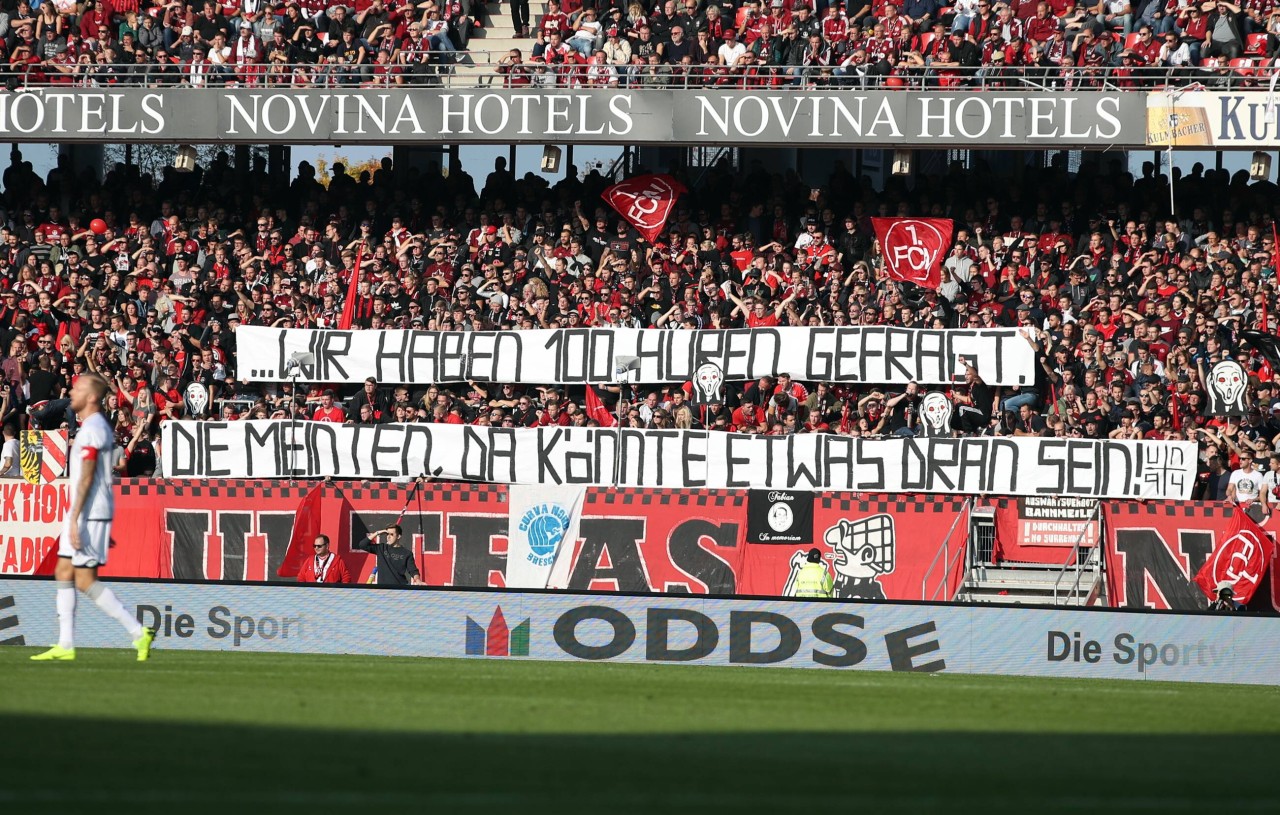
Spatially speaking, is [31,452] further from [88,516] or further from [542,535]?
[88,516]

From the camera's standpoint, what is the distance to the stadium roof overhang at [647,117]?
27.6 m

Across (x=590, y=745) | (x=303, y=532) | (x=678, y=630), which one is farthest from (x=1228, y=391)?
(x=590, y=745)

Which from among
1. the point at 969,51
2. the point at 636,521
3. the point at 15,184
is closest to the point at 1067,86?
the point at 969,51

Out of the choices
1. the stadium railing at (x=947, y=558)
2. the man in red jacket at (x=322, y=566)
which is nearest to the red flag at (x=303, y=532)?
the man in red jacket at (x=322, y=566)

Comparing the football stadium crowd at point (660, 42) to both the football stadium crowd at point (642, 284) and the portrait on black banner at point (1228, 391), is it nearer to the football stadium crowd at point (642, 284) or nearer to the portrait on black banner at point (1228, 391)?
the football stadium crowd at point (642, 284)

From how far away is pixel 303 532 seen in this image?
2480cm

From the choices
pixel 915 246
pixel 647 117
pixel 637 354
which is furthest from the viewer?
pixel 647 117

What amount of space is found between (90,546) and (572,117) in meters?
17.6

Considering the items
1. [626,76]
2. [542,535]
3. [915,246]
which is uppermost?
[626,76]

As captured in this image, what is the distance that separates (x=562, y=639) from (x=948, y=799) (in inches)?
428

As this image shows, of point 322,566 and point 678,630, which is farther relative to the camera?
point 322,566

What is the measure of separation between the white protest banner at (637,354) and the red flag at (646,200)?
3407 millimetres

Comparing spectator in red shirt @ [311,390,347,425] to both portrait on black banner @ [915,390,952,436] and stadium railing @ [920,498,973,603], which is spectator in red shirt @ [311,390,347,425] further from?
stadium railing @ [920,498,973,603]

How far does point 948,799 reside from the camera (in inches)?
305
